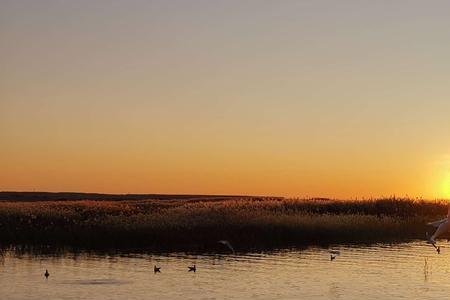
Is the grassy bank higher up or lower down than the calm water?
higher up

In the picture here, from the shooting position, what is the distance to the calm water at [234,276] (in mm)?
23453

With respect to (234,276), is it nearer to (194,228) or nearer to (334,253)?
(334,253)

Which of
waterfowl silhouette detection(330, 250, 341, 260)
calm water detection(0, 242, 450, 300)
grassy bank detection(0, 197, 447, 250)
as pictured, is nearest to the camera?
calm water detection(0, 242, 450, 300)

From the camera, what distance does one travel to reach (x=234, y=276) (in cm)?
2767

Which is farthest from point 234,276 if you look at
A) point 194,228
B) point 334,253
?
point 194,228

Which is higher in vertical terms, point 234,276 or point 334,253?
point 334,253

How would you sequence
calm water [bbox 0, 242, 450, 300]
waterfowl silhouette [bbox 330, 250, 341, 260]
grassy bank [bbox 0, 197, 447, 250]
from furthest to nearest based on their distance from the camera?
grassy bank [bbox 0, 197, 447, 250]
waterfowl silhouette [bbox 330, 250, 341, 260]
calm water [bbox 0, 242, 450, 300]

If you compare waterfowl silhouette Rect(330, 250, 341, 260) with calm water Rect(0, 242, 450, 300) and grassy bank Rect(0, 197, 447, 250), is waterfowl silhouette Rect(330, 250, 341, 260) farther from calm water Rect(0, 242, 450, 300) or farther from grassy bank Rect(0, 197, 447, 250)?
grassy bank Rect(0, 197, 447, 250)

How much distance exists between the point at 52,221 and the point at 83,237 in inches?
147

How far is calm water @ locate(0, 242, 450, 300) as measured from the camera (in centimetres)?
2345

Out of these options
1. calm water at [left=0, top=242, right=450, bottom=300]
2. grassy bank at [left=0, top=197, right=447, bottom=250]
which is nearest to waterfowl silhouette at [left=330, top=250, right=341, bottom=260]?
calm water at [left=0, top=242, right=450, bottom=300]

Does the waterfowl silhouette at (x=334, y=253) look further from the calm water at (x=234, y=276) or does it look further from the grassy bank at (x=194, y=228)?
the grassy bank at (x=194, y=228)

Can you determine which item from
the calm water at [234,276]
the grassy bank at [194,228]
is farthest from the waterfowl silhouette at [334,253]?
the grassy bank at [194,228]

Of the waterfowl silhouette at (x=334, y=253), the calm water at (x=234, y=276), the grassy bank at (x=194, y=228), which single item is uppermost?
the grassy bank at (x=194, y=228)
